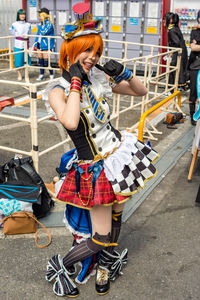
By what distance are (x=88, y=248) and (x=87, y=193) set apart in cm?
45

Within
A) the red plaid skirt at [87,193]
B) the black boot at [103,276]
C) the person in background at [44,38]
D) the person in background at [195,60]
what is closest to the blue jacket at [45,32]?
the person in background at [44,38]

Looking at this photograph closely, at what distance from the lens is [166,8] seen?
11.3 m

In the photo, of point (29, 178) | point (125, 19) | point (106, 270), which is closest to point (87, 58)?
point (106, 270)

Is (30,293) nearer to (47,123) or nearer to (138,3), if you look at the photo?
(47,123)

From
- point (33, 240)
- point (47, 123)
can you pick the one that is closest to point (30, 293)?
point (33, 240)

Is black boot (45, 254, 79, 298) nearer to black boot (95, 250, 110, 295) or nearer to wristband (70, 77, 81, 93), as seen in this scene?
black boot (95, 250, 110, 295)

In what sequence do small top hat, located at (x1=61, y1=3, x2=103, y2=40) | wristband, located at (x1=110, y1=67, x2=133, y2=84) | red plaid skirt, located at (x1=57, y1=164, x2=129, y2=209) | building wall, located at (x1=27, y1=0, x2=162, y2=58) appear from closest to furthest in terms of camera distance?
1. small top hat, located at (x1=61, y1=3, x2=103, y2=40)
2. red plaid skirt, located at (x1=57, y1=164, x2=129, y2=209)
3. wristband, located at (x1=110, y1=67, x2=133, y2=84)
4. building wall, located at (x1=27, y1=0, x2=162, y2=58)

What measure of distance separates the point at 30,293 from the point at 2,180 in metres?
1.47

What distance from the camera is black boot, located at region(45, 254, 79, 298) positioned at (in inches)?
111

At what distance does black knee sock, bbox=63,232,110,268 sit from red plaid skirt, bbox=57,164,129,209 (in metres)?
0.28

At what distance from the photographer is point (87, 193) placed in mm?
2576

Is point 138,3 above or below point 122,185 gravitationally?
above

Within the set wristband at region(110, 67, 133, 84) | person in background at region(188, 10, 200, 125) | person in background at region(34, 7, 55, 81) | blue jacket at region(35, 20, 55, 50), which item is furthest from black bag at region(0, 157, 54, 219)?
Answer: blue jacket at region(35, 20, 55, 50)

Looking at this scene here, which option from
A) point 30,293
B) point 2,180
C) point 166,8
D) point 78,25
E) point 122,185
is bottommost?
point 30,293
